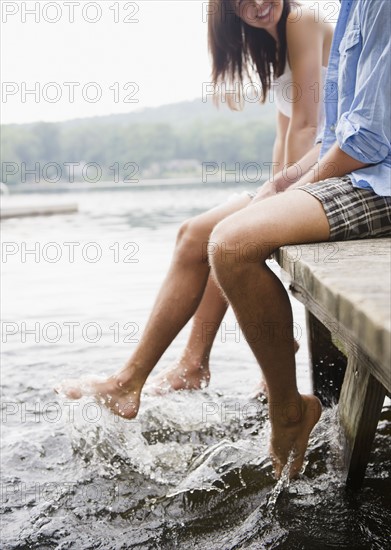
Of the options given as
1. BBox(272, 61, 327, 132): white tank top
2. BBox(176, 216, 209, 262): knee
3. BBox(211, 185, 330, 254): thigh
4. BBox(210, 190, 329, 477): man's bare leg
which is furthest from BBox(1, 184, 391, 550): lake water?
BBox(272, 61, 327, 132): white tank top

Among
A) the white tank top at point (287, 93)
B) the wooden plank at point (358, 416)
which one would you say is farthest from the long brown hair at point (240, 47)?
the wooden plank at point (358, 416)

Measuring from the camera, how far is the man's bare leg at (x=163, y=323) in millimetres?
2125

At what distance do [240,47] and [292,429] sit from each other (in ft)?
4.94

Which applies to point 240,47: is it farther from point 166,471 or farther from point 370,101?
point 166,471

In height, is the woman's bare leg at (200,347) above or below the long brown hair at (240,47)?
below

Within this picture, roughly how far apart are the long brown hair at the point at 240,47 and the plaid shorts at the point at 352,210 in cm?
102

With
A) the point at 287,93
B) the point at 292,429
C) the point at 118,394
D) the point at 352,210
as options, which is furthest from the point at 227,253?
the point at 287,93

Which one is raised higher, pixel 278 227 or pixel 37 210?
pixel 278 227

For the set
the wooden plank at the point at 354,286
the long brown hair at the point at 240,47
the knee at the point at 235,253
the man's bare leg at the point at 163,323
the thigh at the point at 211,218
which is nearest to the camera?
the wooden plank at the point at 354,286

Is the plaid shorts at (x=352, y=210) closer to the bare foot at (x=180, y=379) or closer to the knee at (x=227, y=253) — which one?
the knee at (x=227, y=253)

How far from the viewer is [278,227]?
5.00 feet

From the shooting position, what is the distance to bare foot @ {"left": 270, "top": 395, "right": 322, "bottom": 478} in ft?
5.45

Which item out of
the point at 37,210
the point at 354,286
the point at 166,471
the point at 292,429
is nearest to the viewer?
the point at 354,286

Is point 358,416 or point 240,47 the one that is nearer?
point 358,416
